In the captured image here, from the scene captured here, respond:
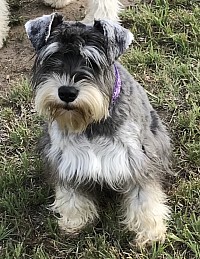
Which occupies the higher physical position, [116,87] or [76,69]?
[76,69]

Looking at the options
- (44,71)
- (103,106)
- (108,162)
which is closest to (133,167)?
(108,162)

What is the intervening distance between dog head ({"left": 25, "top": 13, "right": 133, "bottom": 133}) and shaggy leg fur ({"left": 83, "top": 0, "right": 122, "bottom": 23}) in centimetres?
212

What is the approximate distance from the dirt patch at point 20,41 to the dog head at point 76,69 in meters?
1.60

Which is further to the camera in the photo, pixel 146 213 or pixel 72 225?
pixel 72 225

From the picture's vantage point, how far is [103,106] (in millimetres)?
3287

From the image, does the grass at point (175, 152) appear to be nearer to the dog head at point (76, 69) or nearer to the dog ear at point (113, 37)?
the dog head at point (76, 69)

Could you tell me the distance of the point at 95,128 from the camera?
3551 millimetres

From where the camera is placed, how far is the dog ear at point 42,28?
3.38 meters

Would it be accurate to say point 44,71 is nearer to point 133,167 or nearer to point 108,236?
point 133,167

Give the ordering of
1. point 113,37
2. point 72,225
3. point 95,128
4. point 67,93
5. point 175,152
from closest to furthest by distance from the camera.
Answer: point 67,93 < point 113,37 < point 95,128 < point 72,225 < point 175,152

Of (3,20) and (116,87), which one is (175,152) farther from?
(3,20)

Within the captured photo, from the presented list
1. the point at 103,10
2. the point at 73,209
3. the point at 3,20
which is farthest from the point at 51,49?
the point at 3,20

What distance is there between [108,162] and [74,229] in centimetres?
57

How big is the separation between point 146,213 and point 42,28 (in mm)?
1193
